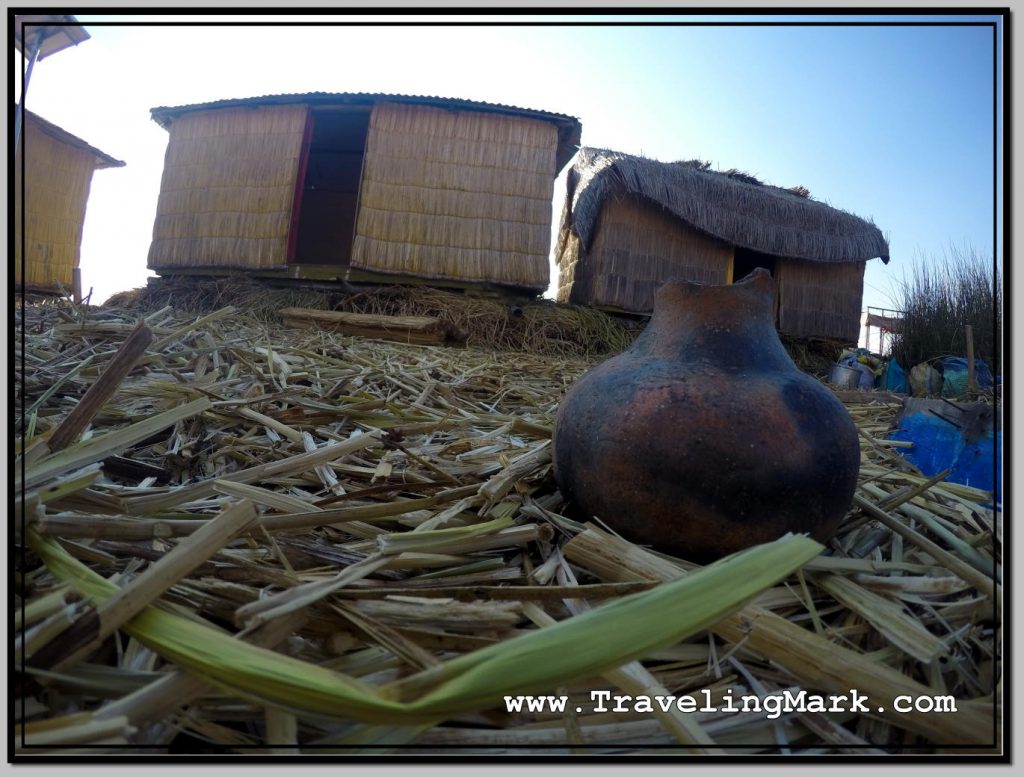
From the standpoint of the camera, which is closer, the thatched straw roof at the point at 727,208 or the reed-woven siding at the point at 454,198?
the reed-woven siding at the point at 454,198

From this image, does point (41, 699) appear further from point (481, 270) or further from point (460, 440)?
point (481, 270)

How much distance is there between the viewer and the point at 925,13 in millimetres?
1059

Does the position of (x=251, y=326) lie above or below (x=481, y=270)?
below

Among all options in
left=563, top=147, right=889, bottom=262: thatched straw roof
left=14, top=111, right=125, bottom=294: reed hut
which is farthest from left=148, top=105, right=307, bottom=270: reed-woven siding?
left=563, top=147, right=889, bottom=262: thatched straw roof

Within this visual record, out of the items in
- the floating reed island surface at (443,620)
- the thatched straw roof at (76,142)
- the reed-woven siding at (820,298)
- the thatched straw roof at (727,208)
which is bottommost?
the floating reed island surface at (443,620)

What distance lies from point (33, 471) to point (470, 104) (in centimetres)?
815

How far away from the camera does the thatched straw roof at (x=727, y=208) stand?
845 cm

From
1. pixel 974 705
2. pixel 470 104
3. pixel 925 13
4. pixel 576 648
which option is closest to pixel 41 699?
pixel 576 648

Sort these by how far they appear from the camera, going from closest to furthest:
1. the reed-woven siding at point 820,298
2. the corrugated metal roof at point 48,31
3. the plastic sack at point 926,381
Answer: the corrugated metal roof at point 48,31, the plastic sack at point 926,381, the reed-woven siding at point 820,298

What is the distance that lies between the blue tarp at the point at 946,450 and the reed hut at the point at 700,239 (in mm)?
6150

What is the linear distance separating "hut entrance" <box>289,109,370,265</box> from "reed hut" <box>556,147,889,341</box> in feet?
16.0

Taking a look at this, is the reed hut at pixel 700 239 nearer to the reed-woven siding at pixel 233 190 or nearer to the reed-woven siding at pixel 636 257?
the reed-woven siding at pixel 636 257

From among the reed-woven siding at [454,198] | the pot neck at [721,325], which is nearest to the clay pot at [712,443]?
the pot neck at [721,325]

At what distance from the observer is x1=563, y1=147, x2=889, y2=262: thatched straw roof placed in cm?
845
